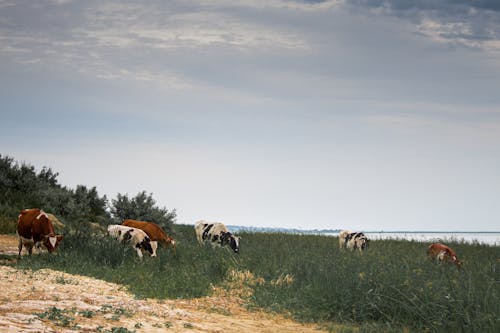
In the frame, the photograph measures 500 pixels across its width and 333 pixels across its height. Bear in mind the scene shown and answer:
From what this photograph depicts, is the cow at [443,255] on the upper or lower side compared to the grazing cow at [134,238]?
upper

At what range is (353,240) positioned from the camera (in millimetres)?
26203

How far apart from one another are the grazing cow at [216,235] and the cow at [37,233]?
674cm

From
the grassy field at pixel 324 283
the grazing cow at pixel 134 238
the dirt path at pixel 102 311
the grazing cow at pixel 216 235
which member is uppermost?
the grazing cow at pixel 216 235

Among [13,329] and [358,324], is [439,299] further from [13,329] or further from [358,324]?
[13,329]

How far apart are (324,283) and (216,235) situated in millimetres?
10805

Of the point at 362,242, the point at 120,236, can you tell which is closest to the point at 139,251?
the point at 120,236

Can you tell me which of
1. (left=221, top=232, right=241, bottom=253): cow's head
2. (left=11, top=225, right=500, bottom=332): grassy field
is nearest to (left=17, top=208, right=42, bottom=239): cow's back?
(left=11, top=225, right=500, bottom=332): grassy field

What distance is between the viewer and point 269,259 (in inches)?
706

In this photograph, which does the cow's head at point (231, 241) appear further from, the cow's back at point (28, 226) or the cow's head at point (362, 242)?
the cow's back at point (28, 226)

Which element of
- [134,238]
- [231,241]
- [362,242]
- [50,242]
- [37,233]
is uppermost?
[362,242]

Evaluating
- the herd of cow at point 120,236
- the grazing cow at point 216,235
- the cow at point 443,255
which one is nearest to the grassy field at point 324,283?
the herd of cow at point 120,236

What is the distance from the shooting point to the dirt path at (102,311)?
30.7ft

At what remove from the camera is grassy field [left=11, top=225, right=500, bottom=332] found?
11.0 m

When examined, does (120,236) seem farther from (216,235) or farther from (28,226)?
(216,235)
